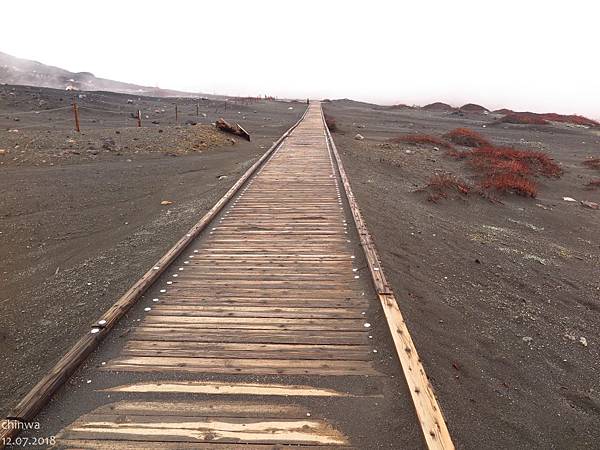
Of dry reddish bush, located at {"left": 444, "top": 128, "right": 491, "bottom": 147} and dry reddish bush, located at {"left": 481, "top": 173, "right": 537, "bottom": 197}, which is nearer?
dry reddish bush, located at {"left": 481, "top": 173, "right": 537, "bottom": 197}

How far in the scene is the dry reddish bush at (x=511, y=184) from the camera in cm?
1466

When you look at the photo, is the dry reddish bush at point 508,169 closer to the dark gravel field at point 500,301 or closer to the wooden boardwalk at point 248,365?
the dark gravel field at point 500,301

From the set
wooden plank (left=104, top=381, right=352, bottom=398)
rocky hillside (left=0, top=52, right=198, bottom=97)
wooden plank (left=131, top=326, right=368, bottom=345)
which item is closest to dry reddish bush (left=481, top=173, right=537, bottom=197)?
wooden plank (left=131, top=326, right=368, bottom=345)

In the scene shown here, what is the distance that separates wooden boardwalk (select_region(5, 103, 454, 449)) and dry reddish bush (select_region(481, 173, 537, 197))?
417 inches

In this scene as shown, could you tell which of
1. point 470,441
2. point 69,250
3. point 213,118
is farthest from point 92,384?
point 213,118

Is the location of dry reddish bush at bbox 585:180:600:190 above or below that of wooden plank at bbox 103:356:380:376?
above

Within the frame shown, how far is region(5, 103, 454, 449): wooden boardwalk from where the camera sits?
3203mm

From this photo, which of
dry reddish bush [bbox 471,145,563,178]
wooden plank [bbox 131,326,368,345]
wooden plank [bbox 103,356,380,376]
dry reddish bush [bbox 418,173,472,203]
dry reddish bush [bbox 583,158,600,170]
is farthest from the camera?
dry reddish bush [bbox 583,158,600,170]

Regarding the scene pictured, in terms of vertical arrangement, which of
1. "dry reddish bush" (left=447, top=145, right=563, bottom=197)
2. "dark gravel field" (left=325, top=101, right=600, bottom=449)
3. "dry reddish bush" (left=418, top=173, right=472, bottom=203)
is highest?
"dry reddish bush" (left=447, top=145, right=563, bottom=197)

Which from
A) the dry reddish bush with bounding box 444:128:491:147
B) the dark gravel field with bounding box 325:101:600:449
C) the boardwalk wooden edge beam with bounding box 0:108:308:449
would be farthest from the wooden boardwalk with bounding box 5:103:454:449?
the dry reddish bush with bounding box 444:128:491:147

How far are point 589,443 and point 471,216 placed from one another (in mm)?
8604

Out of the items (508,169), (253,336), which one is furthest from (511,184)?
(253,336)

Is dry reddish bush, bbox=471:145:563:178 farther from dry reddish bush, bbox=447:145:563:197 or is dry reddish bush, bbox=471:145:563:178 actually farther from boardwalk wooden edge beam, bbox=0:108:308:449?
boardwalk wooden edge beam, bbox=0:108:308:449

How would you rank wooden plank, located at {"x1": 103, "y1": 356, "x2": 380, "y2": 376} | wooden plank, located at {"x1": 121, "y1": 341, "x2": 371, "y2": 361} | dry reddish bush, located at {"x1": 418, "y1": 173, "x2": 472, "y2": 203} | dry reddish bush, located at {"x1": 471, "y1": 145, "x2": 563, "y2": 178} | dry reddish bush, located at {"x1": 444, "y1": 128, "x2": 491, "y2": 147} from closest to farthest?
1. wooden plank, located at {"x1": 103, "y1": 356, "x2": 380, "y2": 376}
2. wooden plank, located at {"x1": 121, "y1": 341, "x2": 371, "y2": 361}
3. dry reddish bush, located at {"x1": 418, "y1": 173, "x2": 472, "y2": 203}
4. dry reddish bush, located at {"x1": 471, "y1": 145, "x2": 563, "y2": 178}
5. dry reddish bush, located at {"x1": 444, "y1": 128, "x2": 491, "y2": 147}
